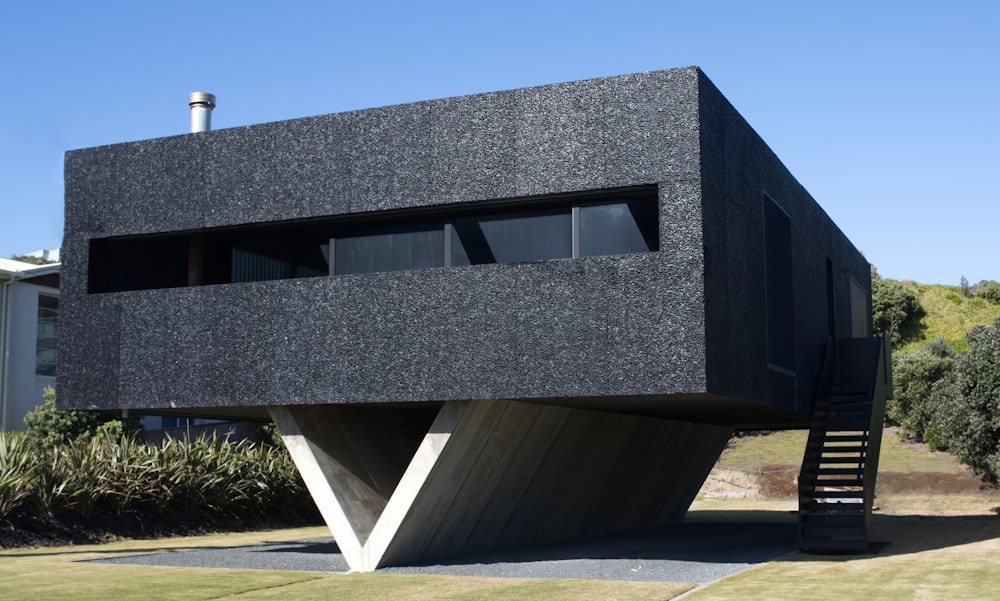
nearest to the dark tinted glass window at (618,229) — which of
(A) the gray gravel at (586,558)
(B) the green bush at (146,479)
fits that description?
(A) the gray gravel at (586,558)

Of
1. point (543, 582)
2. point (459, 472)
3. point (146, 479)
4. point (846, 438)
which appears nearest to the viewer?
point (543, 582)

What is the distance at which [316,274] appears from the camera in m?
15.1

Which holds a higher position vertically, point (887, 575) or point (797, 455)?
point (887, 575)

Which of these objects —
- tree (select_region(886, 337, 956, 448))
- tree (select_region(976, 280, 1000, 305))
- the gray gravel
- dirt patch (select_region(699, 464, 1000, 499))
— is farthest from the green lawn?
tree (select_region(976, 280, 1000, 305))

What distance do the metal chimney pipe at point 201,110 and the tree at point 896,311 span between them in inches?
1584

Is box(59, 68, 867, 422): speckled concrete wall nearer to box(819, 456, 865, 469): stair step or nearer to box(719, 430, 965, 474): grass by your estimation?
box(819, 456, 865, 469): stair step

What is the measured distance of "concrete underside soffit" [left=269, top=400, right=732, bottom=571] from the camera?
13.5 m

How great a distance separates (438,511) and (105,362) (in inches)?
204

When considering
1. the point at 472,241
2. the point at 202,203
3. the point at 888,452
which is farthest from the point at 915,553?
the point at 888,452

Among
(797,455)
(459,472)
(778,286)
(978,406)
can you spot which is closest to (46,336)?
(459,472)

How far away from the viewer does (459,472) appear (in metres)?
13.9

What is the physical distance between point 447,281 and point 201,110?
5.30 m

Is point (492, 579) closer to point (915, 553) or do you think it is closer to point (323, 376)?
point (323, 376)

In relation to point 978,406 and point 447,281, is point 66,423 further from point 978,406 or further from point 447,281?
point 978,406
